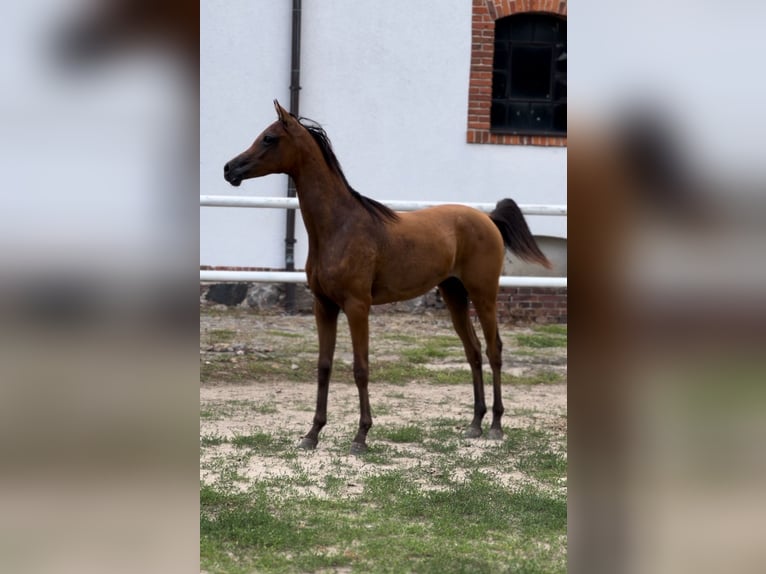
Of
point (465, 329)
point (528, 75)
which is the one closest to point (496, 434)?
point (465, 329)

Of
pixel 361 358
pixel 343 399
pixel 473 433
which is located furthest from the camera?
pixel 343 399

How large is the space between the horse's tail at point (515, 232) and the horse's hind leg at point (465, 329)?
518 millimetres

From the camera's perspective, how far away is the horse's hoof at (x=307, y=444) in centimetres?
534

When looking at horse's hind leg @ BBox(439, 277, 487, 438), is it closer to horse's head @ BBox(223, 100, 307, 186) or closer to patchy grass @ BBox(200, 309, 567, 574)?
patchy grass @ BBox(200, 309, 567, 574)

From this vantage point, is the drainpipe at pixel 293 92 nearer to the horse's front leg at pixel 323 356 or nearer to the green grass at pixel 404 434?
the green grass at pixel 404 434

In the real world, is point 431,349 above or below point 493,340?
below

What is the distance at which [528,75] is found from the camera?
10422 mm

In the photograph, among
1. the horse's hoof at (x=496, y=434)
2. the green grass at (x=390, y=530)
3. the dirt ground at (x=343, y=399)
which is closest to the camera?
the green grass at (x=390, y=530)

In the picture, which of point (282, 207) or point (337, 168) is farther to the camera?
point (282, 207)

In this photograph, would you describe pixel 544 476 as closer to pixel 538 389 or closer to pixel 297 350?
pixel 538 389

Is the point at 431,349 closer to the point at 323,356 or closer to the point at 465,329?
the point at 465,329

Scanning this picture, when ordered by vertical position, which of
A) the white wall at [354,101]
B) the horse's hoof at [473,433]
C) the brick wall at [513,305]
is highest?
the white wall at [354,101]

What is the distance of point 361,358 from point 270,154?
4.35 ft

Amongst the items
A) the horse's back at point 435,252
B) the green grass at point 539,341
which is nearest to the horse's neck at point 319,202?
the horse's back at point 435,252
